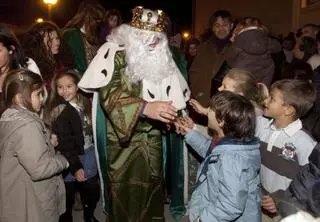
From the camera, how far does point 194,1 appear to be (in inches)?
902

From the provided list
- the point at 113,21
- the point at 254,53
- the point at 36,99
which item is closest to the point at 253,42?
the point at 254,53

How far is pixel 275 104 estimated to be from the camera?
3004 mm

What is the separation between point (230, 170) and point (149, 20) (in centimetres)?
157

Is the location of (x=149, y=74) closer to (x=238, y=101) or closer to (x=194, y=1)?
(x=238, y=101)

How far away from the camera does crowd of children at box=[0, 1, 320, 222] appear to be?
2547mm

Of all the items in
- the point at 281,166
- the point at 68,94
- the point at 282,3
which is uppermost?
the point at 282,3

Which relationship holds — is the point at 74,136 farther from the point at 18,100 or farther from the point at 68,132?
the point at 18,100

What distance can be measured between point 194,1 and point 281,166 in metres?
21.0

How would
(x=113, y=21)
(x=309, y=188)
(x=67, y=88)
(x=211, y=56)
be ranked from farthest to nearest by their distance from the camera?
(x=113, y=21), (x=211, y=56), (x=67, y=88), (x=309, y=188)

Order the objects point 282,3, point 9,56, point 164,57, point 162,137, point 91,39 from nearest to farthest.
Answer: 1. point 9,56
2. point 164,57
3. point 162,137
4. point 91,39
5. point 282,3

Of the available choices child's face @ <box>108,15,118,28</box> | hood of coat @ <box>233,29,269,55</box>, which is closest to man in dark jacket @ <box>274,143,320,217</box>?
hood of coat @ <box>233,29,269,55</box>

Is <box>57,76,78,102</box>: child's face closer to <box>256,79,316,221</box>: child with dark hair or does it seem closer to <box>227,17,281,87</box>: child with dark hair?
<box>227,17,281,87</box>: child with dark hair

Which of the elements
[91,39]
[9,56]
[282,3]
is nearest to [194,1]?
[282,3]

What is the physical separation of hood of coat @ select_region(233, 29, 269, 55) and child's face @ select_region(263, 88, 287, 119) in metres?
0.74
